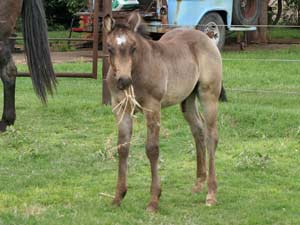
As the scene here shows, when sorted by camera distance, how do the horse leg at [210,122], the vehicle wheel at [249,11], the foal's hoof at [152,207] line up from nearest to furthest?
the foal's hoof at [152,207] → the horse leg at [210,122] → the vehicle wheel at [249,11]

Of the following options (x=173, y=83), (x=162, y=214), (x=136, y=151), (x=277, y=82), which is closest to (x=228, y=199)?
(x=162, y=214)

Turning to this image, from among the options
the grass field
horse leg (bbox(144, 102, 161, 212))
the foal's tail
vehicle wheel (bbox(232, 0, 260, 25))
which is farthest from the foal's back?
vehicle wheel (bbox(232, 0, 260, 25))

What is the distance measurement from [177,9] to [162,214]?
11.1m

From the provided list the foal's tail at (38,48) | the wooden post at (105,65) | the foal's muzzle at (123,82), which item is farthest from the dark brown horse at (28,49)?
the foal's muzzle at (123,82)

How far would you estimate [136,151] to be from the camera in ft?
23.9

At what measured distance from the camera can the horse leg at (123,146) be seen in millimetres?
5168

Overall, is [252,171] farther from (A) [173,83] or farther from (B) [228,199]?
(A) [173,83]

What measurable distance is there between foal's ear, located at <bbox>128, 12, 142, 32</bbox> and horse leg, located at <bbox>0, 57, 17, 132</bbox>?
3.61 meters

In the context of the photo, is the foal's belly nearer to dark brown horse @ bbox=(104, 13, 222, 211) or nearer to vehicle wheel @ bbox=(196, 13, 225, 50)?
dark brown horse @ bbox=(104, 13, 222, 211)

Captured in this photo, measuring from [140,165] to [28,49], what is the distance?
233 centimetres

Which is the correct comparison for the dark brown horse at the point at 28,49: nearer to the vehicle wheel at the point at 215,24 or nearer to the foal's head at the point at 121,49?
the foal's head at the point at 121,49

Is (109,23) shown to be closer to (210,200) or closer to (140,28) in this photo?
(140,28)

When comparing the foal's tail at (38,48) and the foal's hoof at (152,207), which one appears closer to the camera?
the foal's hoof at (152,207)

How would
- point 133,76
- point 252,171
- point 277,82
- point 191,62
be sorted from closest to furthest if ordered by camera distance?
1. point 133,76
2. point 191,62
3. point 252,171
4. point 277,82
